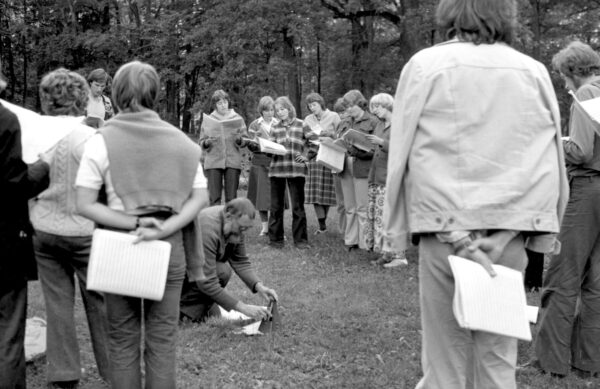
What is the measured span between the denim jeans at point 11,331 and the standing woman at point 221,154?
21.7 feet

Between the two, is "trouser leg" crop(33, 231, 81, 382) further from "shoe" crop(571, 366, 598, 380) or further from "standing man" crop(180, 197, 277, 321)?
"shoe" crop(571, 366, 598, 380)

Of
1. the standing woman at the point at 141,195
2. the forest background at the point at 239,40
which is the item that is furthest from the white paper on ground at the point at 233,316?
the forest background at the point at 239,40

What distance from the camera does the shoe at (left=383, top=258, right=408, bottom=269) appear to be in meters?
8.30

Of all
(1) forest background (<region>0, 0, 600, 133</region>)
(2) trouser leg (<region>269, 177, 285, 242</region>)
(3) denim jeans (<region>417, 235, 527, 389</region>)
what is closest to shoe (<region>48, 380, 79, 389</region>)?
(3) denim jeans (<region>417, 235, 527, 389</region>)

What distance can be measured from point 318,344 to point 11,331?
2.42 metres

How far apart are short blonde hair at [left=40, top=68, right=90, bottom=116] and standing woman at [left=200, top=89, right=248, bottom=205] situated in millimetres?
5986

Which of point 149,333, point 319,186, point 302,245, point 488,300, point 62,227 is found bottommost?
point 302,245

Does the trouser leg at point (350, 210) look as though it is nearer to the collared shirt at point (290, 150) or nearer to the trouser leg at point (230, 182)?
the collared shirt at point (290, 150)

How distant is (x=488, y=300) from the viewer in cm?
260

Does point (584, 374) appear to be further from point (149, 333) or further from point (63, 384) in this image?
point (63, 384)

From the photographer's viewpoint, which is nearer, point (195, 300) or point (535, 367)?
point (535, 367)

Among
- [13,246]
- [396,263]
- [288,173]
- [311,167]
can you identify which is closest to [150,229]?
[13,246]

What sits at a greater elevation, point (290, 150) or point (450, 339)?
point (450, 339)

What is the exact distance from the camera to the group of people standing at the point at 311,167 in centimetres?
853
